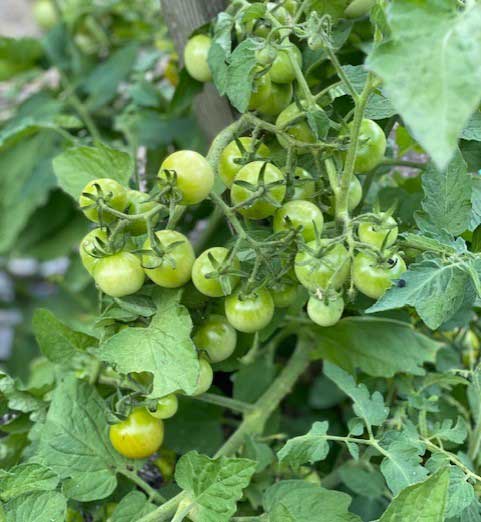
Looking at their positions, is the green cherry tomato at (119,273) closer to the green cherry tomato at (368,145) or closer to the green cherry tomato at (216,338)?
the green cherry tomato at (216,338)

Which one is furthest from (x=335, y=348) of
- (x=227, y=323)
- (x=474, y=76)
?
(x=474, y=76)

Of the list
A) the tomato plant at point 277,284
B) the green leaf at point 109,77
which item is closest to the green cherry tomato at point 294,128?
the tomato plant at point 277,284

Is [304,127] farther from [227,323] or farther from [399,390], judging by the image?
[399,390]

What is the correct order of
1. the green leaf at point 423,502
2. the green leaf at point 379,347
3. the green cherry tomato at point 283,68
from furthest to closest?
the green leaf at point 379,347, the green cherry tomato at point 283,68, the green leaf at point 423,502

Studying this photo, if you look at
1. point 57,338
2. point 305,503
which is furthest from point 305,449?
point 57,338

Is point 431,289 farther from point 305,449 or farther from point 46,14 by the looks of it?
point 46,14

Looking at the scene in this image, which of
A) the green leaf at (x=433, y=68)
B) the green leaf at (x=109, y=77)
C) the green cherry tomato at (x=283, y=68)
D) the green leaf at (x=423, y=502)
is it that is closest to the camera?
the green leaf at (x=433, y=68)

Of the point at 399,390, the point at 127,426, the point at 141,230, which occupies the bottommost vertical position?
the point at 399,390
